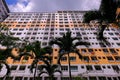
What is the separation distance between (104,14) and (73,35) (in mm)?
39152

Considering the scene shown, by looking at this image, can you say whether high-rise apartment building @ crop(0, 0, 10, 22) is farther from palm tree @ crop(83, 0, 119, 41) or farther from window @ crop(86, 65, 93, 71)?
palm tree @ crop(83, 0, 119, 41)

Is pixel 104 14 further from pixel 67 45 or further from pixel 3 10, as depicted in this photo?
pixel 3 10

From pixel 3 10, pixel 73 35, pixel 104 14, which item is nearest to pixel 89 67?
pixel 73 35

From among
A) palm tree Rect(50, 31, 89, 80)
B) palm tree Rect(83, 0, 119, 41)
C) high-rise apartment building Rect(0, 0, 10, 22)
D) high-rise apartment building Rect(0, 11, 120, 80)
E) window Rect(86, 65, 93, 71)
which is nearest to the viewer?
palm tree Rect(83, 0, 119, 41)

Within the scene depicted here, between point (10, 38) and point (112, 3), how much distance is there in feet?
31.0

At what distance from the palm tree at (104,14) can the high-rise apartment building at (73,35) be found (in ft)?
28.8

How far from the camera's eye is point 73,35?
54219 millimetres

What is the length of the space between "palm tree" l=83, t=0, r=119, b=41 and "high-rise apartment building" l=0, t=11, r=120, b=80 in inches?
346

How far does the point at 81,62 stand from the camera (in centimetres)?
4253

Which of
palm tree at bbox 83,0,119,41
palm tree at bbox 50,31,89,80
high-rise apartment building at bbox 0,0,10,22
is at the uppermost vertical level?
high-rise apartment building at bbox 0,0,10,22

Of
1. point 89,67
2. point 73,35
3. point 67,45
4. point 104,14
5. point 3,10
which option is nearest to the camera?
point 104,14

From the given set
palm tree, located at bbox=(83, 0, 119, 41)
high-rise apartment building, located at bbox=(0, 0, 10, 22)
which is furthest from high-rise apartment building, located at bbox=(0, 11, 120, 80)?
palm tree, located at bbox=(83, 0, 119, 41)

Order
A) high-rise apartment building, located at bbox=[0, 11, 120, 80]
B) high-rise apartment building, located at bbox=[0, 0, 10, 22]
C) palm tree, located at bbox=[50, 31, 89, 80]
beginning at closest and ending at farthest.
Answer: palm tree, located at bbox=[50, 31, 89, 80], high-rise apartment building, located at bbox=[0, 11, 120, 80], high-rise apartment building, located at bbox=[0, 0, 10, 22]

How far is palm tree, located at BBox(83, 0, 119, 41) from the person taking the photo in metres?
14.5
